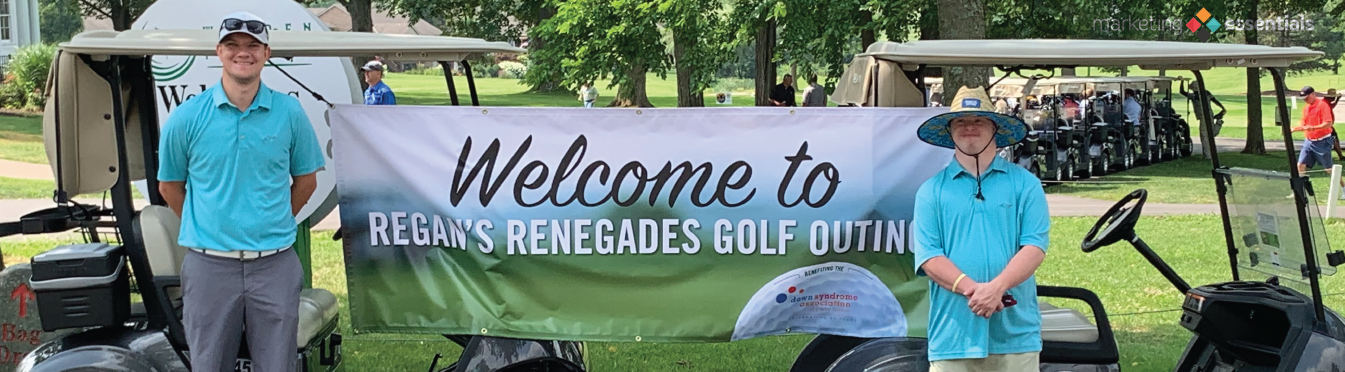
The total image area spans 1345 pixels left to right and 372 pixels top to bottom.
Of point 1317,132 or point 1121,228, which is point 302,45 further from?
point 1317,132

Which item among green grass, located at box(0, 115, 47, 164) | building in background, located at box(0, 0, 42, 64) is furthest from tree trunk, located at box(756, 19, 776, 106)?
building in background, located at box(0, 0, 42, 64)

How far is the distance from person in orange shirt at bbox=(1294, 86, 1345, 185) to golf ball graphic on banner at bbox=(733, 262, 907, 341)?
1247 cm

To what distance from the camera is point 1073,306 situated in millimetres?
6762

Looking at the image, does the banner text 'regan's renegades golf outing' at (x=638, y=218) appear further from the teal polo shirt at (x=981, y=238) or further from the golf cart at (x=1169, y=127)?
the golf cart at (x=1169, y=127)

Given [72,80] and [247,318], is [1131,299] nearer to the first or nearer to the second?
[247,318]

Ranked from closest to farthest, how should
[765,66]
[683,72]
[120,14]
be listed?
[683,72]
[765,66]
[120,14]

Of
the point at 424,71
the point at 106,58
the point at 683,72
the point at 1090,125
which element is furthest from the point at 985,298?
the point at 424,71

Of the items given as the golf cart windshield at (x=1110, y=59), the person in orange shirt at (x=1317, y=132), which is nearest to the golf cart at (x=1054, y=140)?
the person in orange shirt at (x=1317, y=132)

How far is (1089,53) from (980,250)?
1025 mm

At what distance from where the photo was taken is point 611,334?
4188mm

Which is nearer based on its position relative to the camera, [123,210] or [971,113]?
[971,113]

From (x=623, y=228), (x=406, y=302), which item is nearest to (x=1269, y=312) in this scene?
(x=623, y=228)

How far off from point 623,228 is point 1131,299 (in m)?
4.73

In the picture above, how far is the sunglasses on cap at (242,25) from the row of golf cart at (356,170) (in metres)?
0.51
